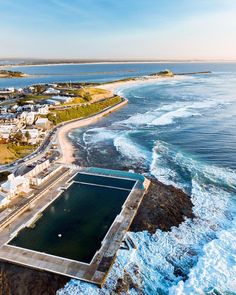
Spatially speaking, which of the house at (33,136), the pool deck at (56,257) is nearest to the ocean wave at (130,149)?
the pool deck at (56,257)

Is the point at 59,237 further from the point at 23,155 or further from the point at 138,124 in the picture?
the point at 138,124

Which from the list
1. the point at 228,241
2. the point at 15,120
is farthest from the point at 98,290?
the point at 15,120

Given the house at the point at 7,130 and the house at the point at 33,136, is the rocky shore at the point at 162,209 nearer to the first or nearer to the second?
the house at the point at 33,136

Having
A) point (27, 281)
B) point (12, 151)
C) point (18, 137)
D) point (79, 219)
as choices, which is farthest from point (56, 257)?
point (18, 137)

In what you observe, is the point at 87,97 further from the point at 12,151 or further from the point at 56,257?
the point at 56,257

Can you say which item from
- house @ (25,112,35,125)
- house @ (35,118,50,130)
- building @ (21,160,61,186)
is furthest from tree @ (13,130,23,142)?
building @ (21,160,61,186)

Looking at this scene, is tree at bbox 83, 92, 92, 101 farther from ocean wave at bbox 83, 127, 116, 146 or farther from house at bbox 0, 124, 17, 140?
house at bbox 0, 124, 17, 140
